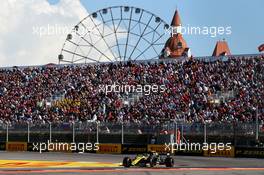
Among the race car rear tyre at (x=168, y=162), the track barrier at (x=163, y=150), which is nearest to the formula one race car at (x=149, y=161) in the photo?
the race car rear tyre at (x=168, y=162)

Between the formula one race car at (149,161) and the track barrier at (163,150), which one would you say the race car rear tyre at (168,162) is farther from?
the track barrier at (163,150)

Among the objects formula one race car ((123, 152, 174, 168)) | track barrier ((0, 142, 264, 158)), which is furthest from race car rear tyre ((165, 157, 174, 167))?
track barrier ((0, 142, 264, 158))

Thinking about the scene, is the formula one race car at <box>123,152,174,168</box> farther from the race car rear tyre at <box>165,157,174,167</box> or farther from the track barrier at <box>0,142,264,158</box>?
the track barrier at <box>0,142,264,158</box>

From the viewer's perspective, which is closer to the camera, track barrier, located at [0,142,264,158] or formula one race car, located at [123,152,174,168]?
formula one race car, located at [123,152,174,168]

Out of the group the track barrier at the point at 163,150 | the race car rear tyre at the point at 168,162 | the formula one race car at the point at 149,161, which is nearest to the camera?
the formula one race car at the point at 149,161

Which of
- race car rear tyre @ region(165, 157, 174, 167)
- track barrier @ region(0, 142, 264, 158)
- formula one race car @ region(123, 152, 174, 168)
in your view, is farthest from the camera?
track barrier @ region(0, 142, 264, 158)

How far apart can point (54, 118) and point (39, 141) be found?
6.66 m

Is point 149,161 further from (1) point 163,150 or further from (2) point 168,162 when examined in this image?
(1) point 163,150

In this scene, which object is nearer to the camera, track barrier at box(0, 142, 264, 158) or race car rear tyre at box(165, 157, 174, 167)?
race car rear tyre at box(165, 157, 174, 167)

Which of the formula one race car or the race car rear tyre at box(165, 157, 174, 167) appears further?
the race car rear tyre at box(165, 157, 174, 167)

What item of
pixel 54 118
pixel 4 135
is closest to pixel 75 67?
pixel 54 118

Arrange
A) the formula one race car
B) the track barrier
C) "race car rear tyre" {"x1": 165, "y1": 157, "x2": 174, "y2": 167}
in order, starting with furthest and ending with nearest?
the track barrier
"race car rear tyre" {"x1": 165, "y1": 157, "x2": 174, "y2": 167}
the formula one race car

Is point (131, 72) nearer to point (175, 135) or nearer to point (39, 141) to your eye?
point (39, 141)

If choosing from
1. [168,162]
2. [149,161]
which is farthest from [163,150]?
[149,161]
